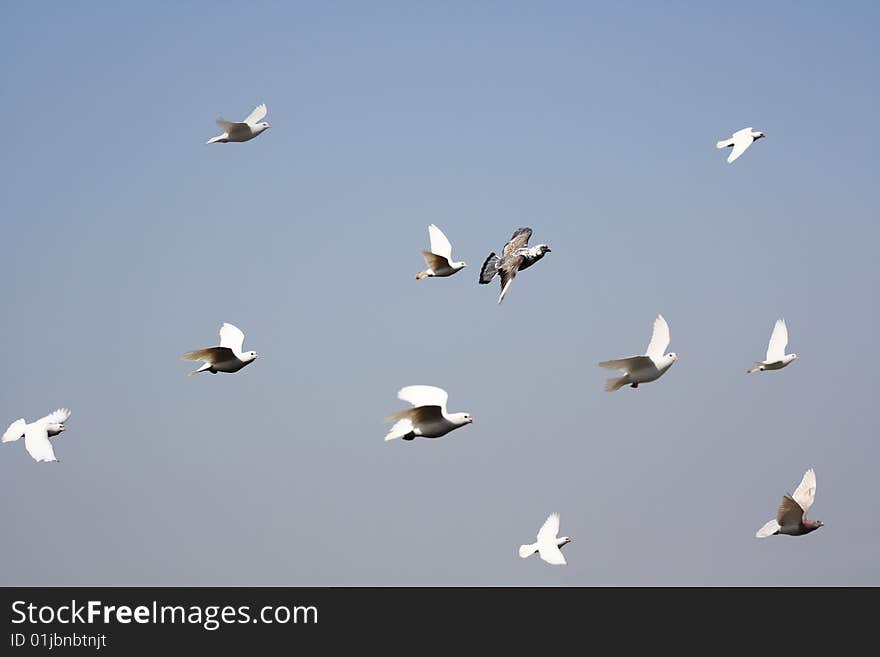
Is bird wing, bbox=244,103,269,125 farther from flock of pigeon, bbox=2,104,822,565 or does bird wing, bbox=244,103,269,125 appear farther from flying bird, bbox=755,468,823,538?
flying bird, bbox=755,468,823,538

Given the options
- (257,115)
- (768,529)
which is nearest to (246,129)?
(257,115)

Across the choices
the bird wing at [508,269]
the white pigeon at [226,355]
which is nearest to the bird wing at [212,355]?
the white pigeon at [226,355]

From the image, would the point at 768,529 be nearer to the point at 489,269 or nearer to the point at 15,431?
the point at 489,269

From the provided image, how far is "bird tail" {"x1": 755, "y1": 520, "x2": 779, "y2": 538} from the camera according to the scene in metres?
49.8

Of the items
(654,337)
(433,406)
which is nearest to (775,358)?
(654,337)

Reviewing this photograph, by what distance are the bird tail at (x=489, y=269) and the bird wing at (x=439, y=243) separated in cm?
160

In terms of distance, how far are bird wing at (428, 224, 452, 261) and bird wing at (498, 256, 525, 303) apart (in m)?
2.47

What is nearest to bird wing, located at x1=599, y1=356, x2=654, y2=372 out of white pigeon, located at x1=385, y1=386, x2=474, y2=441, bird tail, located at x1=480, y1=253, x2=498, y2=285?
white pigeon, located at x1=385, y1=386, x2=474, y2=441

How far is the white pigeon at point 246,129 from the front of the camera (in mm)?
58125

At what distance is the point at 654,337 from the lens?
4628cm

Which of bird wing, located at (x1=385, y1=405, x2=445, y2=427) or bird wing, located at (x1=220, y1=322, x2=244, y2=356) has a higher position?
bird wing, located at (x1=220, y1=322, x2=244, y2=356)

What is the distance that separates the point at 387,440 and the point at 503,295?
12.1m

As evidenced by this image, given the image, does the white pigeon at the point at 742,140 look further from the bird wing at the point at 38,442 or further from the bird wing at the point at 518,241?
the bird wing at the point at 38,442

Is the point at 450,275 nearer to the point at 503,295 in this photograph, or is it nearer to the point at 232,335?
the point at 503,295
